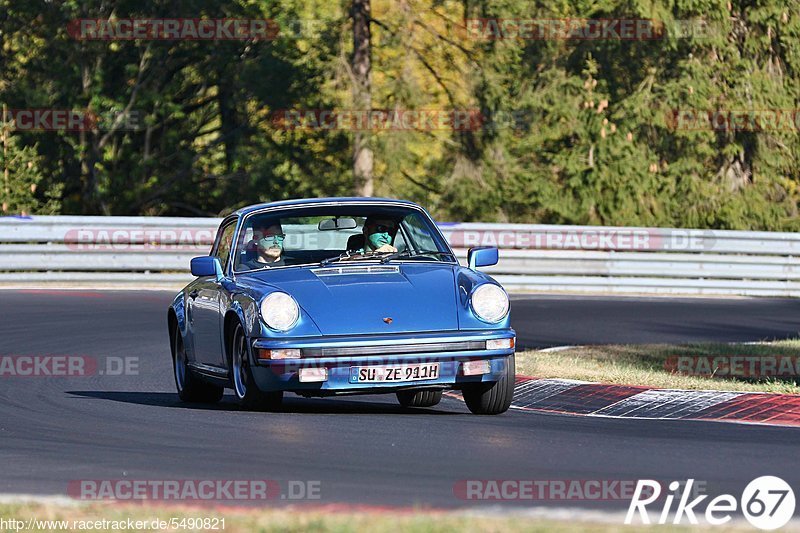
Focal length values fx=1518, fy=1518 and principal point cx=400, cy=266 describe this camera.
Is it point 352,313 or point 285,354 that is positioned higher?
point 352,313

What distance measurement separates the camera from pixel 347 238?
10938 millimetres

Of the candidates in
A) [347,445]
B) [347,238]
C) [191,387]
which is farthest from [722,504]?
[191,387]

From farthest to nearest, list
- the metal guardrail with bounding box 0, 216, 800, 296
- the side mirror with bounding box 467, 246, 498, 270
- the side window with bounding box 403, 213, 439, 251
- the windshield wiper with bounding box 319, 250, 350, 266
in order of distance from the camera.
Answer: the metal guardrail with bounding box 0, 216, 800, 296 → the side window with bounding box 403, 213, 439, 251 → the side mirror with bounding box 467, 246, 498, 270 → the windshield wiper with bounding box 319, 250, 350, 266

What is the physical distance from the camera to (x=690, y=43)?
32.2 m

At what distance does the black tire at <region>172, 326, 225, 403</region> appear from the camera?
11.3 m

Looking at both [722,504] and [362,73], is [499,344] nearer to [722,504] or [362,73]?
[722,504]

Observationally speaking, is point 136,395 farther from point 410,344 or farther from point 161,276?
point 161,276

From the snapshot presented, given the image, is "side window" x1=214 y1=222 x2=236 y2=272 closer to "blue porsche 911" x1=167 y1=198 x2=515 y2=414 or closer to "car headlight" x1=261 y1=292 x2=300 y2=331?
"blue porsche 911" x1=167 y1=198 x2=515 y2=414

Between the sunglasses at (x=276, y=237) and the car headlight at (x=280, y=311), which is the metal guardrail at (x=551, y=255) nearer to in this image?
the sunglasses at (x=276, y=237)

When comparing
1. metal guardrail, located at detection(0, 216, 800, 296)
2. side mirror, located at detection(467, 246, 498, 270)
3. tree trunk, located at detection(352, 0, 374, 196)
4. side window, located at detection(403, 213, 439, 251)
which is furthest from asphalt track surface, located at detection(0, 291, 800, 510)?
tree trunk, located at detection(352, 0, 374, 196)

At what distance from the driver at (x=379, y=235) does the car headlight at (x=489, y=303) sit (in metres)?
1.16

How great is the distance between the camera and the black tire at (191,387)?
11.3 meters

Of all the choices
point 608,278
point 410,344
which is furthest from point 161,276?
point 410,344

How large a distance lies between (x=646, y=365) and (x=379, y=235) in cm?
404
